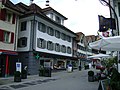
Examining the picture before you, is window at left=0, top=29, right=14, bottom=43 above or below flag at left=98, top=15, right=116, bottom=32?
above

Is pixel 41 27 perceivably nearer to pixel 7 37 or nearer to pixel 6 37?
pixel 7 37

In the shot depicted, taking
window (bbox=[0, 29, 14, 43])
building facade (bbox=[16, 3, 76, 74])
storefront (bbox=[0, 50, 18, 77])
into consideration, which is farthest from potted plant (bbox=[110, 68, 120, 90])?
building facade (bbox=[16, 3, 76, 74])

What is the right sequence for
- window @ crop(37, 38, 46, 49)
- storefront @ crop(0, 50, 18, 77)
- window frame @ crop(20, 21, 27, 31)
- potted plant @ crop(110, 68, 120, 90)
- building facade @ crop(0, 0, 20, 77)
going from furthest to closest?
1. window frame @ crop(20, 21, 27, 31)
2. window @ crop(37, 38, 46, 49)
3. building facade @ crop(0, 0, 20, 77)
4. storefront @ crop(0, 50, 18, 77)
5. potted plant @ crop(110, 68, 120, 90)

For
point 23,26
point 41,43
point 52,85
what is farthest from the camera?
point 41,43

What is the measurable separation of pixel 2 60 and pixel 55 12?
1710 centimetres

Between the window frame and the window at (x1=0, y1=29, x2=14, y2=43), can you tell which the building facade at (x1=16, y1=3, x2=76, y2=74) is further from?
the window at (x1=0, y1=29, x2=14, y2=43)

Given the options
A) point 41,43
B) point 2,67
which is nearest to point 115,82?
point 2,67

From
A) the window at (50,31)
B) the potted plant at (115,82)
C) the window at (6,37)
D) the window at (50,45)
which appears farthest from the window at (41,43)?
the potted plant at (115,82)

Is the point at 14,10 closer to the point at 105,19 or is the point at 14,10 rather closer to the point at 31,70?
the point at 31,70

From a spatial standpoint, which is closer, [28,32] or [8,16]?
[8,16]

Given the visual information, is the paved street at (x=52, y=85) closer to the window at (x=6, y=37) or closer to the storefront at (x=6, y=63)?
the storefront at (x=6, y=63)

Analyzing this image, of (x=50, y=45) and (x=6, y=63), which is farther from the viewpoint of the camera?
(x=50, y=45)

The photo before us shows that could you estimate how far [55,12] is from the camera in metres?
36.6

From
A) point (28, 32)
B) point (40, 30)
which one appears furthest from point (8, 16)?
point (40, 30)
